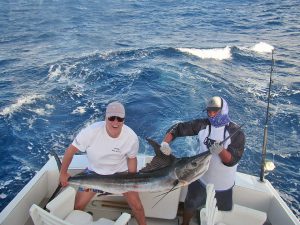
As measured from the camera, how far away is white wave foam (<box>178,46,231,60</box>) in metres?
13.4

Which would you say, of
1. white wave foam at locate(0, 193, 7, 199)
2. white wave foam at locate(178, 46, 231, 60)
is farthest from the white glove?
white wave foam at locate(178, 46, 231, 60)

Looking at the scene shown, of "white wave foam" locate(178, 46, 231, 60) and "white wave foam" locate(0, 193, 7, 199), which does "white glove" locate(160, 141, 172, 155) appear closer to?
"white wave foam" locate(0, 193, 7, 199)

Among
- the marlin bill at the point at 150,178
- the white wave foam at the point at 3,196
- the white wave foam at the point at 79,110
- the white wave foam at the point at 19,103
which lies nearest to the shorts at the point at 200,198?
the marlin bill at the point at 150,178

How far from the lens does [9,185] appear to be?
6.25 meters

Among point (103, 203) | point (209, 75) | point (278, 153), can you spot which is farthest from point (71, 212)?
point (209, 75)

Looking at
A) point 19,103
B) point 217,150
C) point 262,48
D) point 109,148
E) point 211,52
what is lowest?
point 262,48

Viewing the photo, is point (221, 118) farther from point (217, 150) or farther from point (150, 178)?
point (150, 178)

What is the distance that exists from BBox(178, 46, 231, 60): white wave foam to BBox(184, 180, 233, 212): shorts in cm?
971

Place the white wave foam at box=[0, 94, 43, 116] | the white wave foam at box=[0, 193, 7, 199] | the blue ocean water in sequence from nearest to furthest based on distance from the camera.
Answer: the white wave foam at box=[0, 193, 7, 199] < the blue ocean water < the white wave foam at box=[0, 94, 43, 116]

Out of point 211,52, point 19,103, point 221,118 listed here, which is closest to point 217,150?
point 221,118

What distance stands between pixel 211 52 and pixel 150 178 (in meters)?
10.8

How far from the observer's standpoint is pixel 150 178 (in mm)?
3561

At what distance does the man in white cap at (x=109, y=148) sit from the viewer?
141 inches

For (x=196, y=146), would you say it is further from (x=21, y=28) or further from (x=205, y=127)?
(x=21, y=28)
